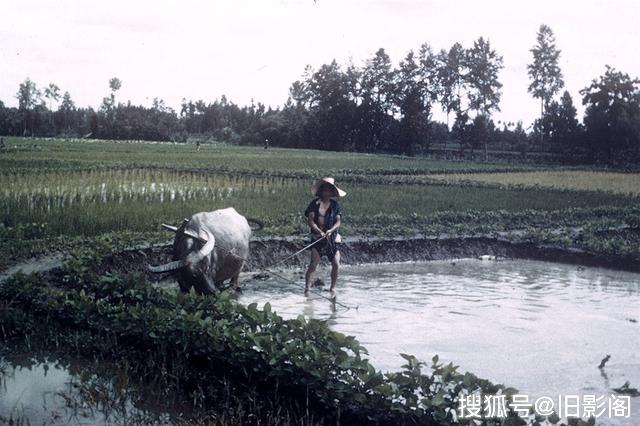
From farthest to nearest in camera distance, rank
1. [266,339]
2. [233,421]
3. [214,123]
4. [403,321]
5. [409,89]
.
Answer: [214,123]
[409,89]
[403,321]
[266,339]
[233,421]

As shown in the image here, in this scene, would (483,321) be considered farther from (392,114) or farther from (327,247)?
(392,114)

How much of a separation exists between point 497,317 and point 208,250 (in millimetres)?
3704

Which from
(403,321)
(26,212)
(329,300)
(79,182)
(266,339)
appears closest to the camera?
(266,339)

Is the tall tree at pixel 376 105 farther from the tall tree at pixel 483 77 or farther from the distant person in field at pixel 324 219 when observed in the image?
the distant person in field at pixel 324 219

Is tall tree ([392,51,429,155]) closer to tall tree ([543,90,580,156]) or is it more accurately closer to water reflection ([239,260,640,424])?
tall tree ([543,90,580,156])

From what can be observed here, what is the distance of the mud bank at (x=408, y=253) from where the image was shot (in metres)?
10.6

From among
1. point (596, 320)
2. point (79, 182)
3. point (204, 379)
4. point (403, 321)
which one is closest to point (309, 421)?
point (204, 379)

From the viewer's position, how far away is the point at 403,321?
26.2ft

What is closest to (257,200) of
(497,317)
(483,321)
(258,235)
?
(258,235)

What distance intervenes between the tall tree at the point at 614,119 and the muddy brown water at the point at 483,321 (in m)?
33.4

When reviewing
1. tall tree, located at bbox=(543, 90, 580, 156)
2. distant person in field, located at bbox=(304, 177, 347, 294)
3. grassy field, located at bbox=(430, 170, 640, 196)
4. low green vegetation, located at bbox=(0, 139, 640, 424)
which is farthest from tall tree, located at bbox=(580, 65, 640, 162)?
distant person in field, located at bbox=(304, 177, 347, 294)

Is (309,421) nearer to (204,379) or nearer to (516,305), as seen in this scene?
(204,379)

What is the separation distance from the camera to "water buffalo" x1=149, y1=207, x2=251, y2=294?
7129 millimetres

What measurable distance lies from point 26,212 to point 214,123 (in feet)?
270
